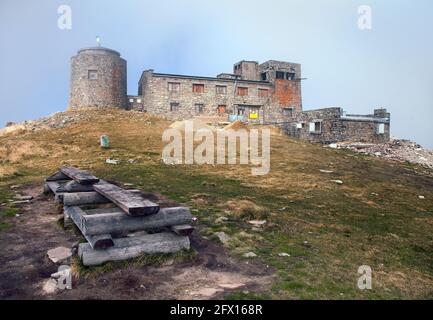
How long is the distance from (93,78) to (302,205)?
32.1m

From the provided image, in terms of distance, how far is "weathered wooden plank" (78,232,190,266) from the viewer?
5.50 m

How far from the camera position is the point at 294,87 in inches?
1829

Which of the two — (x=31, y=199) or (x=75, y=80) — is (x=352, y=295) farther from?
(x=75, y=80)

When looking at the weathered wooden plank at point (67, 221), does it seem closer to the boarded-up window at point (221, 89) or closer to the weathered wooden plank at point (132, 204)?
the weathered wooden plank at point (132, 204)

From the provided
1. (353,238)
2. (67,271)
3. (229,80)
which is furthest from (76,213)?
(229,80)

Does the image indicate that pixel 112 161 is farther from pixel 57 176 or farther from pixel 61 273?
pixel 61 273

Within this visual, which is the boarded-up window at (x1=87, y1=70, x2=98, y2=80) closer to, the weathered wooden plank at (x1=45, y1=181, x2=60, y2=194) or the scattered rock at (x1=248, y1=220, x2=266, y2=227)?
the weathered wooden plank at (x1=45, y1=181, x2=60, y2=194)

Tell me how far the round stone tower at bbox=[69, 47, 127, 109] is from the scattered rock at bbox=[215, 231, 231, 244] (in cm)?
3313

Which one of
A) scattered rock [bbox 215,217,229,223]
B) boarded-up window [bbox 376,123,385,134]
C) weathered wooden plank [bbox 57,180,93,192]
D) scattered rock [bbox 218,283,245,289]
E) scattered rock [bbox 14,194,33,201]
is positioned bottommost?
scattered rock [bbox 218,283,245,289]

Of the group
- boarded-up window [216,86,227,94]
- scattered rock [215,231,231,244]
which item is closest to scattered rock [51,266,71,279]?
scattered rock [215,231,231,244]

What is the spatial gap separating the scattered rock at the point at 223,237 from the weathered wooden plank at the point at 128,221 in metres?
0.82

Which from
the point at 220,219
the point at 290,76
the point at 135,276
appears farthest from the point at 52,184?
the point at 290,76

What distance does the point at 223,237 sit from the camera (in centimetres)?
700

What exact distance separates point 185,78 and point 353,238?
35244mm
